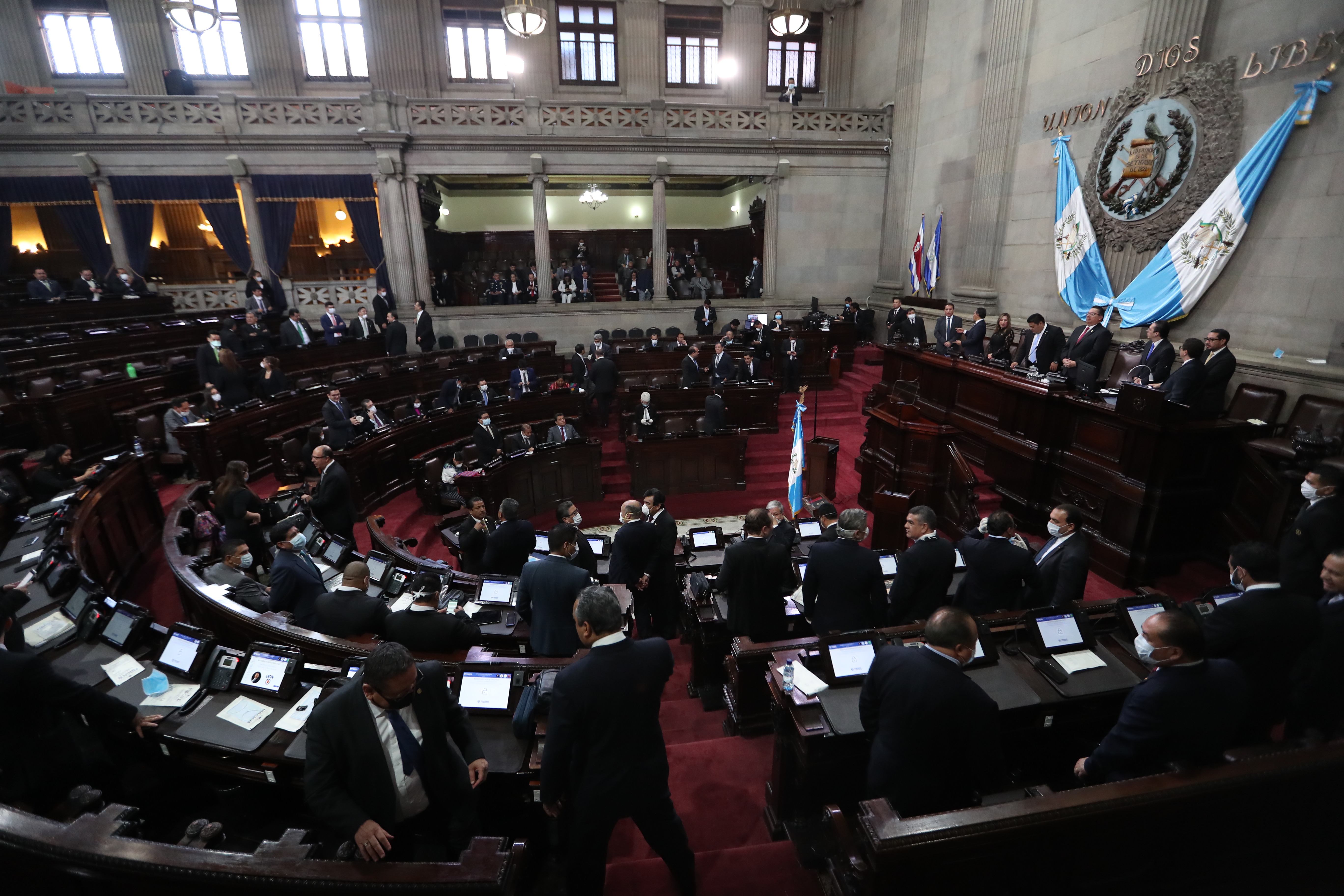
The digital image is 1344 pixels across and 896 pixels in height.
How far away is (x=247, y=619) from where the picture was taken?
12.6 feet

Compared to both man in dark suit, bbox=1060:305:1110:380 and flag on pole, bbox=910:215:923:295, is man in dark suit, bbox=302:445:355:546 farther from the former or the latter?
flag on pole, bbox=910:215:923:295

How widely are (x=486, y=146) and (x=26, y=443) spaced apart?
32.8 ft

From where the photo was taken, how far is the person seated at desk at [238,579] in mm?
4164

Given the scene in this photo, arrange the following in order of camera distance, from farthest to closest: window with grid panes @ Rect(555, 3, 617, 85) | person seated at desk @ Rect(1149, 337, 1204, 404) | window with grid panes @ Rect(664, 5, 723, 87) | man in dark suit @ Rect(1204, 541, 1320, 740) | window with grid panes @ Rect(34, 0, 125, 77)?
window with grid panes @ Rect(664, 5, 723, 87) → window with grid panes @ Rect(555, 3, 617, 85) → window with grid panes @ Rect(34, 0, 125, 77) → person seated at desk @ Rect(1149, 337, 1204, 404) → man in dark suit @ Rect(1204, 541, 1320, 740)

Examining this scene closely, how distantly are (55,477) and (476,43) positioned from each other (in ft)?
48.2

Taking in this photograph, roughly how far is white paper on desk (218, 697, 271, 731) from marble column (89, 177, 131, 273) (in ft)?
48.9

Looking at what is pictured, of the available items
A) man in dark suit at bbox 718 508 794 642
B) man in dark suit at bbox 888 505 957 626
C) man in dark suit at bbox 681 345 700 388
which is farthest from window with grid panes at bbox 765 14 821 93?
man in dark suit at bbox 888 505 957 626

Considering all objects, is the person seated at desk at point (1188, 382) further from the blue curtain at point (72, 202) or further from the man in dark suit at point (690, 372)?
the blue curtain at point (72, 202)

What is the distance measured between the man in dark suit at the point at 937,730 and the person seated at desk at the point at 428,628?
8.35 ft

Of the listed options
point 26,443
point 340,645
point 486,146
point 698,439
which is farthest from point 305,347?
point 340,645

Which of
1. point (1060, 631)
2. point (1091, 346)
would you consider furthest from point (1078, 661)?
point (1091, 346)

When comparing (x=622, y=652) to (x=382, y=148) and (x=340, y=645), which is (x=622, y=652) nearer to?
(x=340, y=645)

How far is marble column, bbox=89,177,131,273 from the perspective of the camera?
13.1m

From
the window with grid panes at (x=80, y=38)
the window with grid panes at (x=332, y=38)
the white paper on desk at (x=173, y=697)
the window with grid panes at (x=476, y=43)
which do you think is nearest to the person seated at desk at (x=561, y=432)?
the white paper on desk at (x=173, y=697)
